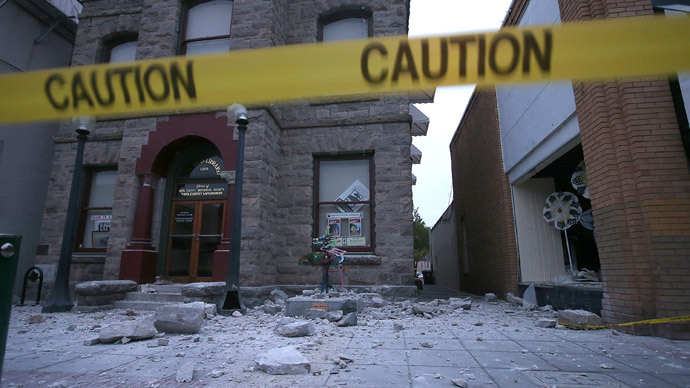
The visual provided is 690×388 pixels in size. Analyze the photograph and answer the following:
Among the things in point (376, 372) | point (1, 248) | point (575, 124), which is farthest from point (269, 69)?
point (575, 124)

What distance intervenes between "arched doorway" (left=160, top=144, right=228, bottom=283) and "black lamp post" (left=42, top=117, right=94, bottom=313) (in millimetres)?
1973

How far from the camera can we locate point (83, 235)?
954 cm

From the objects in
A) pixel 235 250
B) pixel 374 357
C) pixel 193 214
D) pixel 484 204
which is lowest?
pixel 374 357

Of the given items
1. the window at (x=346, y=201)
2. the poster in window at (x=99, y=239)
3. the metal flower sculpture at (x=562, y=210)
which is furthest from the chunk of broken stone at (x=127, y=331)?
the metal flower sculpture at (x=562, y=210)

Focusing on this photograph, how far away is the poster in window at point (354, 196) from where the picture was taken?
902 centimetres

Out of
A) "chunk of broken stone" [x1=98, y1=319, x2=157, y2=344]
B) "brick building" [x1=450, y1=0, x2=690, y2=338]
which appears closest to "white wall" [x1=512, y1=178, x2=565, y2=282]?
"brick building" [x1=450, y1=0, x2=690, y2=338]

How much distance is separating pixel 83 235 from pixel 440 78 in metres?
10.5

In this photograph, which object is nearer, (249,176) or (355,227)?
(249,176)

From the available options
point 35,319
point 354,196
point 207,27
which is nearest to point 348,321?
point 354,196

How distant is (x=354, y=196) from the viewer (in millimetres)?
9078

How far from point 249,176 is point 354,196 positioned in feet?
8.59

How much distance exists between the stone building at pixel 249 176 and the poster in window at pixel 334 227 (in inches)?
1.0

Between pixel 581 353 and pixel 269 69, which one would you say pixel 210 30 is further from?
pixel 581 353

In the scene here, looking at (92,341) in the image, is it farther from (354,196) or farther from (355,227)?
(354,196)
